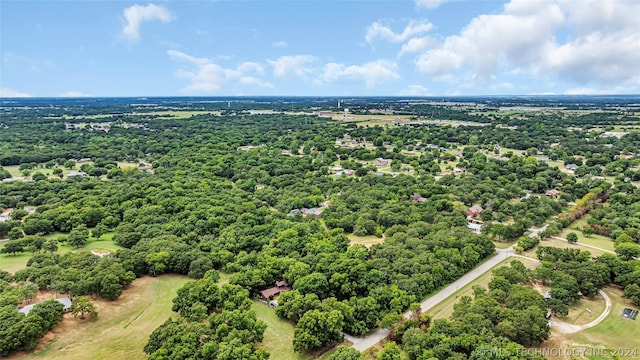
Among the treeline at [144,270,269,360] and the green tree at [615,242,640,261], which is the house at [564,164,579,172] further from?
the treeline at [144,270,269,360]

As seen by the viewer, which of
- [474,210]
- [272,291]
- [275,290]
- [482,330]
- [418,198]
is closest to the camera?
[482,330]

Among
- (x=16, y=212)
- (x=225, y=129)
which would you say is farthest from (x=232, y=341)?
(x=225, y=129)

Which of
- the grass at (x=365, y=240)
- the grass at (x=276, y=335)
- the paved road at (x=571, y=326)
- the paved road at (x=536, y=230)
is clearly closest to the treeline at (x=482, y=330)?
the paved road at (x=571, y=326)

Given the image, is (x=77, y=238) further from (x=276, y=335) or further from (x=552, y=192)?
(x=552, y=192)

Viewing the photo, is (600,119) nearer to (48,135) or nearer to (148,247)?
(148,247)

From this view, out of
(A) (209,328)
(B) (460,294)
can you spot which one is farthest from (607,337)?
(A) (209,328)

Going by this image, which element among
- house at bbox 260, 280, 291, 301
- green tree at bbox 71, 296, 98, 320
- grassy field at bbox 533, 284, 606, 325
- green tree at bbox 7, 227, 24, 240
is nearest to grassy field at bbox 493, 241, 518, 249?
grassy field at bbox 533, 284, 606, 325
